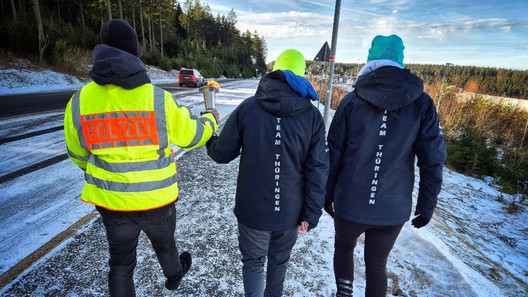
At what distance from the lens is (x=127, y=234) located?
168 cm

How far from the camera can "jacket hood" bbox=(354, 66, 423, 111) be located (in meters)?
1.61

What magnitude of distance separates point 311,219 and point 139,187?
45.5 inches

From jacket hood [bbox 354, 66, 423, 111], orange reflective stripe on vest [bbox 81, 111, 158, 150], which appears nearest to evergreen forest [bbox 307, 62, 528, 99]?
jacket hood [bbox 354, 66, 423, 111]

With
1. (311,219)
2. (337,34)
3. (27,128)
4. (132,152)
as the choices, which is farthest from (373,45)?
(27,128)

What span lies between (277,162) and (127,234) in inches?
42.8

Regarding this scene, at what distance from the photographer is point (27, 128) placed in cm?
635

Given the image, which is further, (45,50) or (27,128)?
(45,50)

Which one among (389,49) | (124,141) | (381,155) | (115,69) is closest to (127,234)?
(124,141)

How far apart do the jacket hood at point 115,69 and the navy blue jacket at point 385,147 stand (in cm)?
137

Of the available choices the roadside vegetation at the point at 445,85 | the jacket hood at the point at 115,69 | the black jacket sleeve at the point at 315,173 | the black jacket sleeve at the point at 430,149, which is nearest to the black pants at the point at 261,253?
the black jacket sleeve at the point at 315,173

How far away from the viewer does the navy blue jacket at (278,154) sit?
163 centimetres

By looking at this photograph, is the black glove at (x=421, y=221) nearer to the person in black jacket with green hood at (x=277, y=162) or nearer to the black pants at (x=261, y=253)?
the person in black jacket with green hood at (x=277, y=162)

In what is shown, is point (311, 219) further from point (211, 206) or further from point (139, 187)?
point (211, 206)

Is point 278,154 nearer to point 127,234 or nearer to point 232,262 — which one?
point 127,234
